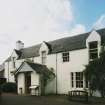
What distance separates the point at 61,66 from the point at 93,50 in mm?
4945

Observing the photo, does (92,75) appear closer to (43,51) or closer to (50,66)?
(50,66)

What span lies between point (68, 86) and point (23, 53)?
40.9ft

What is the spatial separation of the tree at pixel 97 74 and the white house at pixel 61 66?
1.44m

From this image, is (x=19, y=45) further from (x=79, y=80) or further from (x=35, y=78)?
(x=79, y=80)

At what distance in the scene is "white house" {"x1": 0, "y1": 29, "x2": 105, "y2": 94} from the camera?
24.5 m

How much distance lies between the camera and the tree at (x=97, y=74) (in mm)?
21925

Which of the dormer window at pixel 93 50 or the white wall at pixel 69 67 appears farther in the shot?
the white wall at pixel 69 67

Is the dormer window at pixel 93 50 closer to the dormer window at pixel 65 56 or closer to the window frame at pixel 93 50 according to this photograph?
the window frame at pixel 93 50

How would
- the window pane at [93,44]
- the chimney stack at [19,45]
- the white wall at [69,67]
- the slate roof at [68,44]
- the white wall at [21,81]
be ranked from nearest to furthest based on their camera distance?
the window pane at [93,44]
the white wall at [69,67]
the slate roof at [68,44]
the white wall at [21,81]
the chimney stack at [19,45]

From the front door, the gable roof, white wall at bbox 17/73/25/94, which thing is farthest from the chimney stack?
the gable roof

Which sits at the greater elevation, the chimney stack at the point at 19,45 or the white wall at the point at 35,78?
the chimney stack at the point at 19,45


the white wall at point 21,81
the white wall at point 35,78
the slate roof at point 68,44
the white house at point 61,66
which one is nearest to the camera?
the white house at point 61,66

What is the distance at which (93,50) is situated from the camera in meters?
24.2

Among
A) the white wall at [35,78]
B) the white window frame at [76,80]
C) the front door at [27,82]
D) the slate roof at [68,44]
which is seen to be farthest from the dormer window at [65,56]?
the front door at [27,82]
